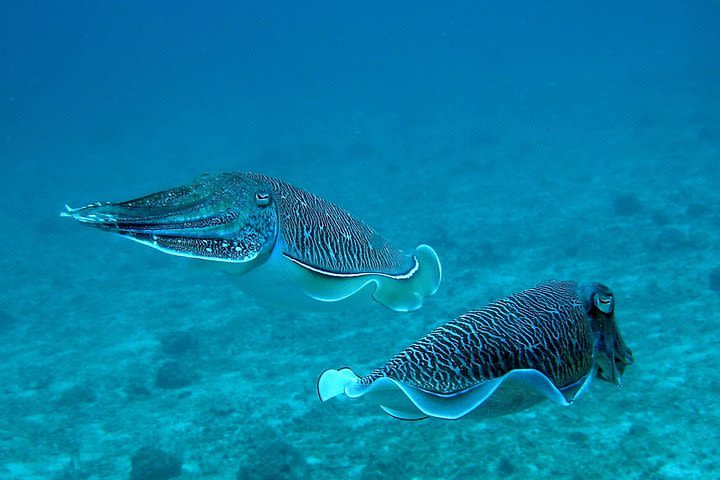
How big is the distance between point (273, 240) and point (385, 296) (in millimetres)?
746

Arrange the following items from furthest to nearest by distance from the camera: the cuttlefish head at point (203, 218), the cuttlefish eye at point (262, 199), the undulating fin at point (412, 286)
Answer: the undulating fin at point (412, 286) < the cuttlefish eye at point (262, 199) < the cuttlefish head at point (203, 218)

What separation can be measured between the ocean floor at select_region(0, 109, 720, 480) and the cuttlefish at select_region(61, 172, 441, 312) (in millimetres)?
353

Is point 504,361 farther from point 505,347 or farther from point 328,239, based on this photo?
point 328,239

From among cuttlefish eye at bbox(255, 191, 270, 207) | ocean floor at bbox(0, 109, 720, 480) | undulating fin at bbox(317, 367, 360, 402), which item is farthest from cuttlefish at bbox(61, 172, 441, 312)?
undulating fin at bbox(317, 367, 360, 402)

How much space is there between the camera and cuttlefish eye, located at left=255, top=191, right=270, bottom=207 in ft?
9.71

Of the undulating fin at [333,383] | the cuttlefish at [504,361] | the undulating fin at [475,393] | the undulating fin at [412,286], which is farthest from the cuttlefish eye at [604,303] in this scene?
the undulating fin at [333,383]

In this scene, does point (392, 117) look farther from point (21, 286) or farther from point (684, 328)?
point (684, 328)

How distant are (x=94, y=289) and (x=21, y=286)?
161 inches

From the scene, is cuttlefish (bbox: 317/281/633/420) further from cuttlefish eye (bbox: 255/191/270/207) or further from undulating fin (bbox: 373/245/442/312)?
cuttlefish eye (bbox: 255/191/270/207)

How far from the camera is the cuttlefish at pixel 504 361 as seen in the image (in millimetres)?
2279

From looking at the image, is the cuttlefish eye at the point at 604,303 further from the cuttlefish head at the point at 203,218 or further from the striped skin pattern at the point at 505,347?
the cuttlefish head at the point at 203,218

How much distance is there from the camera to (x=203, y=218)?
2.68 m

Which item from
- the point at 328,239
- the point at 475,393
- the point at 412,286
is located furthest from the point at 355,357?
the point at 475,393

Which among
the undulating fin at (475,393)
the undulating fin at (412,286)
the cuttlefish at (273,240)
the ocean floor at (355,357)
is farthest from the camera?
the ocean floor at (355,357)
